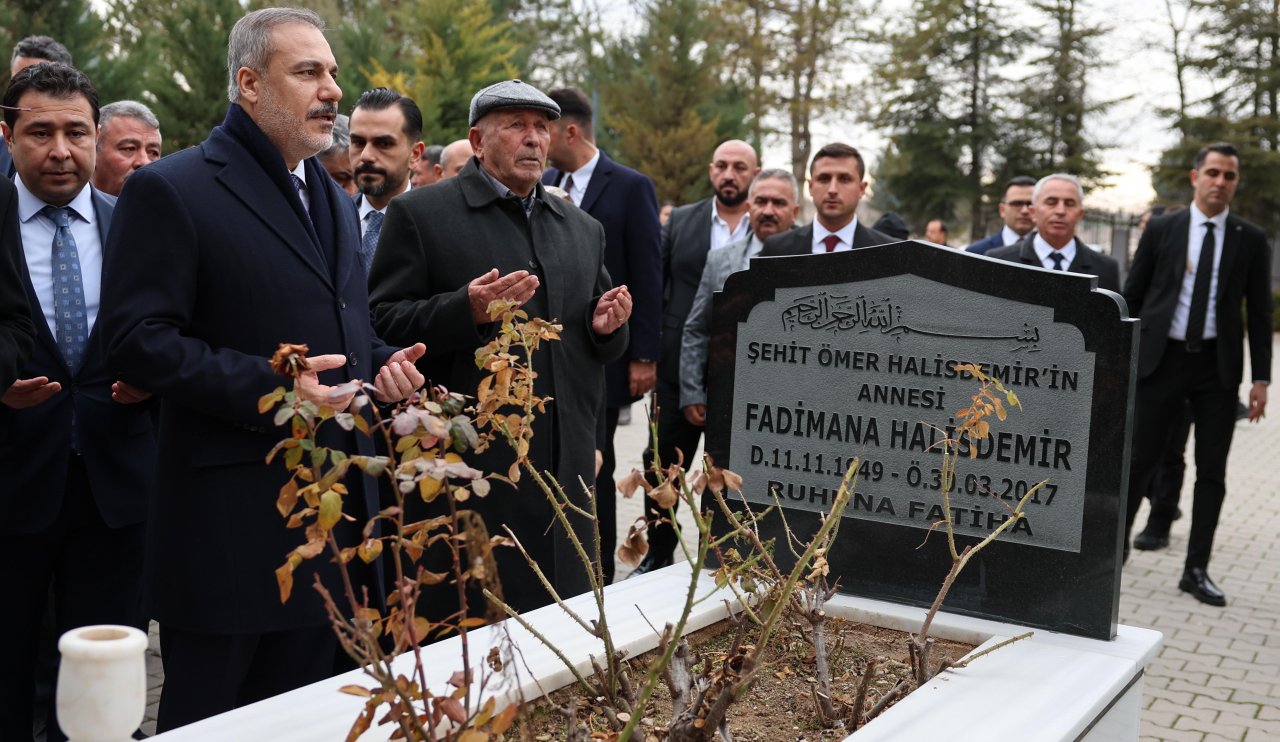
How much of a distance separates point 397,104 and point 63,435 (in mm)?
2182

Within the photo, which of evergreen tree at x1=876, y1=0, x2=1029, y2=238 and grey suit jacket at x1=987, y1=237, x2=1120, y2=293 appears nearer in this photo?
grey suit jacket at x1=987, y1=237, x2=1120, y2=293

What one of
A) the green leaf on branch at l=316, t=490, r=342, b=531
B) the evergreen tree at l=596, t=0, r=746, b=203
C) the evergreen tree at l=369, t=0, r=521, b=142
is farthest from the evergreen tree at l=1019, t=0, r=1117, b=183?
the green leaf on branch at l=316, t=490, r=342, b=531

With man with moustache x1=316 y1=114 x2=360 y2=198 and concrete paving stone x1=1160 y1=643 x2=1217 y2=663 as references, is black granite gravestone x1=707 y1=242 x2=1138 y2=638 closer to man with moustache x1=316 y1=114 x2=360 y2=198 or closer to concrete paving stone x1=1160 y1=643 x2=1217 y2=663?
concrete paving stone x1=1160 y1=643 x2=1217 y2=663

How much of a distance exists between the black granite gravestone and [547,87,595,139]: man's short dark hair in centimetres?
303

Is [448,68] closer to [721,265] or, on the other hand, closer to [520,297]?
[721,265]

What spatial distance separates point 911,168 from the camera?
125 ft

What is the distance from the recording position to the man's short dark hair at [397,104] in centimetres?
533

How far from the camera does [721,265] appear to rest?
6219 millimetres

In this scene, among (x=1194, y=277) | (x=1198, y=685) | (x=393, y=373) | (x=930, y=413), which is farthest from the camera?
(x=1194, y=277)

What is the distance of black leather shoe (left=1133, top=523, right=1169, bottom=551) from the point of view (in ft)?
25.6

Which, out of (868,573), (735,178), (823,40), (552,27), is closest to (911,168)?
(823,40)

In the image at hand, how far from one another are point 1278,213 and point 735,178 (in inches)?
1360

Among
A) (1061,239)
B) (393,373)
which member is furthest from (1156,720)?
(393,373)

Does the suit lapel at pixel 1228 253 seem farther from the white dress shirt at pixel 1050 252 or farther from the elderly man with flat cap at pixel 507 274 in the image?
the elderly man with flat cap at pixel 507 274
